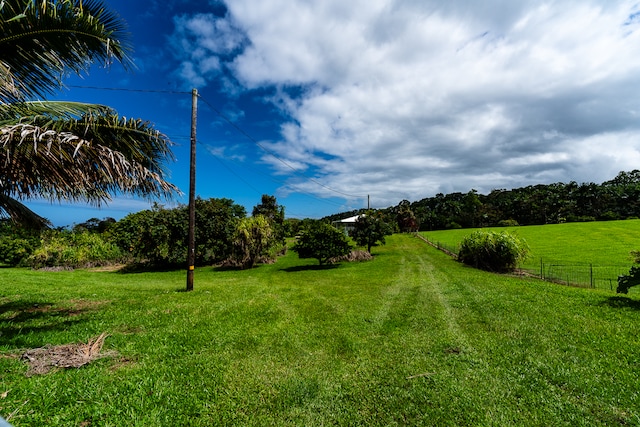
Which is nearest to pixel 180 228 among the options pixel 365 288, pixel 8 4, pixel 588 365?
pixel 365 288

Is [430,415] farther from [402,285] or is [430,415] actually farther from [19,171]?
[402,285]

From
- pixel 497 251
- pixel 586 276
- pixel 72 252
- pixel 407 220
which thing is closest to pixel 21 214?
pixel 72 252

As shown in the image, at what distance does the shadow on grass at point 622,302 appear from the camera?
7.88m

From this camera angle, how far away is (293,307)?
827cm

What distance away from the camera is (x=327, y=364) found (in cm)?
461

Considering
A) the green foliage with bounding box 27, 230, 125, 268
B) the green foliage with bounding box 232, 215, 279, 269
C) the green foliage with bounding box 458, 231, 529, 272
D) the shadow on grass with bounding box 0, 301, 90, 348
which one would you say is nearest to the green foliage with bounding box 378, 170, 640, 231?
the green foliage with bounding box 458, 231, 529, 272

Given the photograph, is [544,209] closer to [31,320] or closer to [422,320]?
[422,320]

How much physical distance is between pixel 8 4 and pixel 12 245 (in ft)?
87.4

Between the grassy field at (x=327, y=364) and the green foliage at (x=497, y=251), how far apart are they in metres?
9.54

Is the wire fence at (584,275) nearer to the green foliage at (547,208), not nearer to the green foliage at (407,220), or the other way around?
the green foliage at (407,220)

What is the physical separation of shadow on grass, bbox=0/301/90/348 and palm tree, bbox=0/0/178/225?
2178 mm

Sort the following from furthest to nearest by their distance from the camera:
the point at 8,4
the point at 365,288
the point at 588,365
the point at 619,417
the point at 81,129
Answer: the point at 365,288 < the point at 81,129 < the point at 588,365 < the point at 8,4 < the point at 619,417

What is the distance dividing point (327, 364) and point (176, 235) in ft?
67.0

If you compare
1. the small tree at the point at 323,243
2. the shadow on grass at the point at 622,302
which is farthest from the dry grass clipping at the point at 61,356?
the small tree at the point at 323,243
